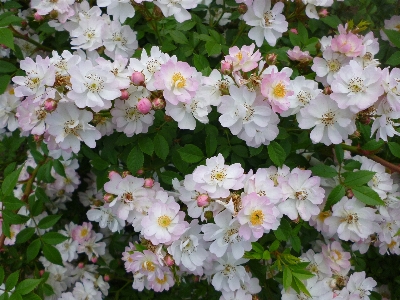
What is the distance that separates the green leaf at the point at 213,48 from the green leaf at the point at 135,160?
0.58m

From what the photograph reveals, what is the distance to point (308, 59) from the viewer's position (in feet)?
6.83

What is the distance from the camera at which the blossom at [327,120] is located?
5.72 ft

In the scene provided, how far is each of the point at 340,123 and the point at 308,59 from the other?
1.58 feet

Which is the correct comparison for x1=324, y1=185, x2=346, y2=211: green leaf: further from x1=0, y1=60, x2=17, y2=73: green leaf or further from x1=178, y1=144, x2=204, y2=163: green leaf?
x1=0, y1=60, x2=17, y2=73: green leaf

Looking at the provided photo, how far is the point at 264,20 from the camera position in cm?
213

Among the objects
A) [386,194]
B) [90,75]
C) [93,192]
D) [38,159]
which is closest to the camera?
[90,75]

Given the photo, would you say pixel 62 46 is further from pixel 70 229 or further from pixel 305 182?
pixel 305 182

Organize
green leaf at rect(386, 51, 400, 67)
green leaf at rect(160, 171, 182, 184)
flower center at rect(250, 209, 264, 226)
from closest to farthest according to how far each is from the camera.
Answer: flower center at rect(250, 209, 264, 226)
green leaf at rect(160, 171, 182, 184)
green leaf at rect(386, 51, 400, 67)

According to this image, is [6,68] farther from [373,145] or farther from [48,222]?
[373,145]

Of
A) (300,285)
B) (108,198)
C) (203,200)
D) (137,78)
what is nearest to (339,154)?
(300,285)

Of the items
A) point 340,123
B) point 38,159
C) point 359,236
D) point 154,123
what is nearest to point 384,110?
point 340,123

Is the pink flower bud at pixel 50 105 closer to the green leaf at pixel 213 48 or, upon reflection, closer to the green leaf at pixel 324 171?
the green leaf at pixel 213 48

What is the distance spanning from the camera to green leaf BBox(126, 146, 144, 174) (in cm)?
189

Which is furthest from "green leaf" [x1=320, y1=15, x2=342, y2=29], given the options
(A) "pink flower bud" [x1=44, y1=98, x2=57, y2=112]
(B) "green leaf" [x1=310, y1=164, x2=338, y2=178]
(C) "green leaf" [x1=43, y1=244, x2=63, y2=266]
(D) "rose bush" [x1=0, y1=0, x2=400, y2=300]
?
(C) "green leaf" [x1=43, y1=244, x2=63, y2=266]
